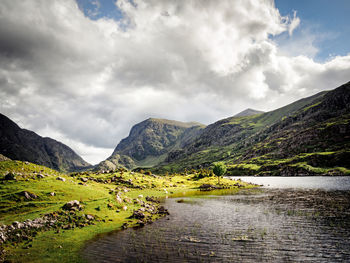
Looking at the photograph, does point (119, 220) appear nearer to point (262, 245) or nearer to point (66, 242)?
point (66, 242)

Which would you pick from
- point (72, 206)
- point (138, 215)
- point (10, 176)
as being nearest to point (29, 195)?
point (10, 176)

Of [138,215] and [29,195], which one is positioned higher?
[29,195]

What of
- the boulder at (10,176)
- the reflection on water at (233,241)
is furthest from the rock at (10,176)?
the reflection on water at (233,241)

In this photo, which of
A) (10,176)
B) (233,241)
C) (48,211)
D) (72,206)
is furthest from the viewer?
(10,176)

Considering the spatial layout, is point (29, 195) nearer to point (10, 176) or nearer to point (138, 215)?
point (10, 176)

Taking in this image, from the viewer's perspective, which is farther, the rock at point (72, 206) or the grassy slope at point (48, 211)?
the rock at point (72, 206)

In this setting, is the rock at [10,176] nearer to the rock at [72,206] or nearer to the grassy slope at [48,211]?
the grassy slope at [48,211]

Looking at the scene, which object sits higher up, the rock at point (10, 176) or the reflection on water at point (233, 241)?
the rock at point (10, 176)

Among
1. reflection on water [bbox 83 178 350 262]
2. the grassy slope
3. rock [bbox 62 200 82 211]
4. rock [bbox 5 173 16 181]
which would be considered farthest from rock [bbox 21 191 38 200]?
reflection on water [bbox 83 178 350 262]

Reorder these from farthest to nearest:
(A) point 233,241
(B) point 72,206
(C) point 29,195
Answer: (C) point 29,195
(B) point 72,206
(A) point 233,241

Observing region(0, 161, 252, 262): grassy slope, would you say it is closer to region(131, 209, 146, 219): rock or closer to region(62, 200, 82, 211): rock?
region(62, 200, 82, 211): rock

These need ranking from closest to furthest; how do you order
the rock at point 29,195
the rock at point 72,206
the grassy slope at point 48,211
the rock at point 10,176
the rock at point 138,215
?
the grassy slope at point 48,211 → the rock at point 72,206 → the rock at point 29,195 → the rock at point 138,215 → the rock at point 10,176

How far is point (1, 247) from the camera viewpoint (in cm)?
2544

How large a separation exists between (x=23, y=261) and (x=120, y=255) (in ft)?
36.8
